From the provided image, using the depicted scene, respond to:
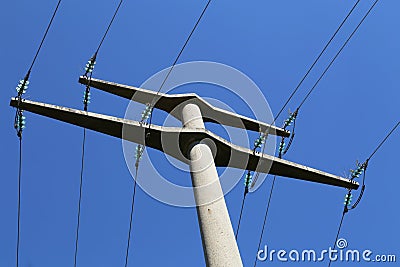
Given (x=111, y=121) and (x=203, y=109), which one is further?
(x=203, y=109)

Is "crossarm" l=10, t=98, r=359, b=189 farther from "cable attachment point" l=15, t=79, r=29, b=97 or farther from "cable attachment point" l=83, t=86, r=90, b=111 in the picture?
"cable attachment point" l=83, t=86, r=90, b=111

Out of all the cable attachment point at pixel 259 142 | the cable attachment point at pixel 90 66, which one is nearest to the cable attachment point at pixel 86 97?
the cable attachment point at pixel 90 66

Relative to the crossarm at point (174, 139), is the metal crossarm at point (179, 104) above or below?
above

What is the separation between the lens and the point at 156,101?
14555mm

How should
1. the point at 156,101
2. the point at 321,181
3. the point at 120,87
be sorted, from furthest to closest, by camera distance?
the point at 120,87 < the point at 156,101 < the point at 321,181

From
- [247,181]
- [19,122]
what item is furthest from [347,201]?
[19,122]

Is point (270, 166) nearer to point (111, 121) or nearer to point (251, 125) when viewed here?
point (111, 121)

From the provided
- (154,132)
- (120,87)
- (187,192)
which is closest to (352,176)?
(187,192)

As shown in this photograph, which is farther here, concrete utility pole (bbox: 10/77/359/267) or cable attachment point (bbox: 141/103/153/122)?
cable attachment point (bbox: 141/103/153/122)

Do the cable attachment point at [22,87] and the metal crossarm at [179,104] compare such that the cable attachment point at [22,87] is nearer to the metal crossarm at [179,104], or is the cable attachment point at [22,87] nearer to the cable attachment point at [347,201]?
the metal crossarm at [179,104]

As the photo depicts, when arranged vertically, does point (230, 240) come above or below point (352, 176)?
below

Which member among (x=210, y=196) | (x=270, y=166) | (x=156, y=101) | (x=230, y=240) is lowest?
(x=230, y=240)

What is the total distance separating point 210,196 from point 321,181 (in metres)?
2.62

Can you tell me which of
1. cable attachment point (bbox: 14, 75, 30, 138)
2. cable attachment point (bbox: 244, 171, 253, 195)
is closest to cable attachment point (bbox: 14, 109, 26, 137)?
cable attachment point (bbox: 14, 75, 30, 138)
